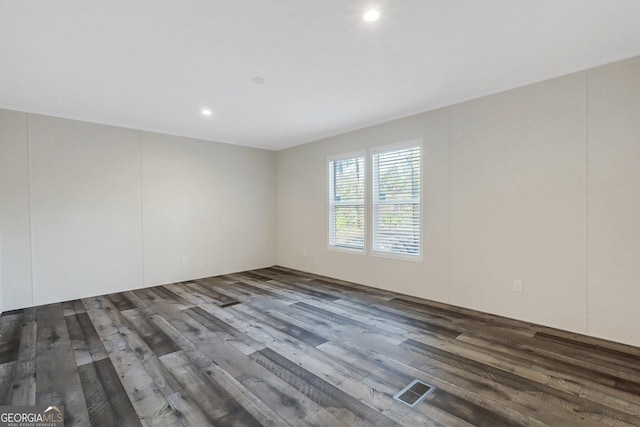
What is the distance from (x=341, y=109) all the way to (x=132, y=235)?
3.58 metres

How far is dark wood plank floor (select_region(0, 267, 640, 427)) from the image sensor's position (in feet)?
5.88

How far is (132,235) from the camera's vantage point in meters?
Answer: 4.55

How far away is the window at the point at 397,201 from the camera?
406cm

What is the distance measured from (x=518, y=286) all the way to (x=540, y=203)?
89cm

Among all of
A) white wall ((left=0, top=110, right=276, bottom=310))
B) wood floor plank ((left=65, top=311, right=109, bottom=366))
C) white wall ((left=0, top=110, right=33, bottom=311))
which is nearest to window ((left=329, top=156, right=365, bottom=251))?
white wall ((left=0, top=110, right=276, bottom=310))

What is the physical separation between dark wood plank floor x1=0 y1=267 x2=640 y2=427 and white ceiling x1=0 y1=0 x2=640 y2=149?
2450 millimetres

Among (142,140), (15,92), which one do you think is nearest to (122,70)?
(15,92)

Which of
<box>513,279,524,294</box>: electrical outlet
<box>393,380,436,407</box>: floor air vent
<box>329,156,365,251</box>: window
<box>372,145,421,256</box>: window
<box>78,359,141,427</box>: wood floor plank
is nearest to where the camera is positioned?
<box>78,359,141,427</box>: wood floor plank

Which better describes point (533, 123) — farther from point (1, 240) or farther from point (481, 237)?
point (1, 240)

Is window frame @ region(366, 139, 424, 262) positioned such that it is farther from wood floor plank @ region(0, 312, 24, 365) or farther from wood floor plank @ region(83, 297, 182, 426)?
wood floor plank @ region(0, 312, 24, 365)

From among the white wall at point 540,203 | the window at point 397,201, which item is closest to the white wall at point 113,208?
the window at point 397,201

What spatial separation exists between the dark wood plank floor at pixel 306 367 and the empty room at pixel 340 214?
0.07ft

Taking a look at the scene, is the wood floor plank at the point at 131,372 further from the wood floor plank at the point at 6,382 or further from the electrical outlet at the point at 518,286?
the electrical outlet at the point at 518,286

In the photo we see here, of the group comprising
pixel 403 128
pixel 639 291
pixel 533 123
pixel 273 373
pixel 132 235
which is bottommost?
pixel 273 373
